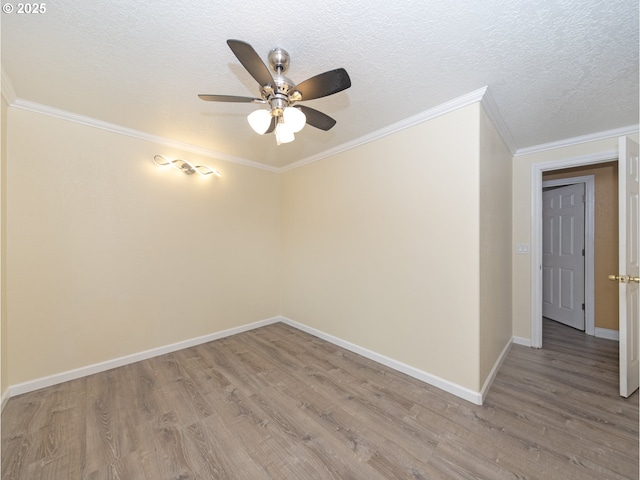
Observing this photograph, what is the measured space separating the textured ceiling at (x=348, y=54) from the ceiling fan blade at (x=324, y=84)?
31 cm

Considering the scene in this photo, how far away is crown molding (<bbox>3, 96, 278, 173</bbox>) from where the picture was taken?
2133 mm

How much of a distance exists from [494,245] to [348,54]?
6.82ft

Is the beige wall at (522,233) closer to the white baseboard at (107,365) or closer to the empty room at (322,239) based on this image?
the empty room at (322,239)

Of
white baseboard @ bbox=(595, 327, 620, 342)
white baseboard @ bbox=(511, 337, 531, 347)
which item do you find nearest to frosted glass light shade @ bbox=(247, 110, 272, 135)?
white baseboard @ bbox=(511, 337, 531, 347)

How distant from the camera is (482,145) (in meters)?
2.01

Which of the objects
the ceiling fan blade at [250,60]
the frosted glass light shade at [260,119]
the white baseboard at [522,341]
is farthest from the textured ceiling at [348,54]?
the white baseboard at [522,341]

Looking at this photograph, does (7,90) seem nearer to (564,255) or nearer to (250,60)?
(250,60)

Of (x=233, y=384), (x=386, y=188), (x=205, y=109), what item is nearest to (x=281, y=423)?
(x=233, y=384)

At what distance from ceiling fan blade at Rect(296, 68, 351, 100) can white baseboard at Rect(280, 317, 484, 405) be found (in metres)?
2.38

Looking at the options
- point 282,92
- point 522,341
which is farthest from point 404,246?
point 522,341

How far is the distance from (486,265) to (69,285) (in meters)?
3.74

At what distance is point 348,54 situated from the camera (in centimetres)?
157

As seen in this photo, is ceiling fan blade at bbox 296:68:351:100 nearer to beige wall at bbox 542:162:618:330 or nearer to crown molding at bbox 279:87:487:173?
crown molding at bbox 279:87:487:173

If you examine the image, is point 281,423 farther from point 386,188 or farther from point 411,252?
point 386,188
